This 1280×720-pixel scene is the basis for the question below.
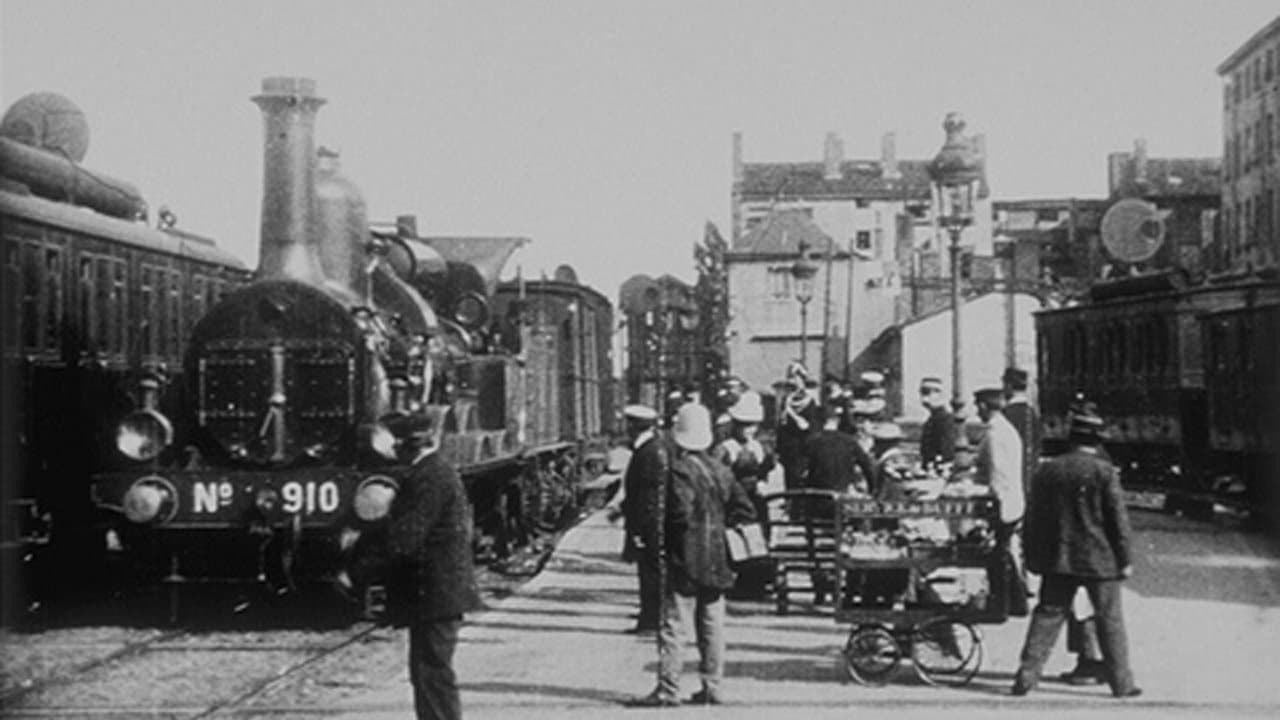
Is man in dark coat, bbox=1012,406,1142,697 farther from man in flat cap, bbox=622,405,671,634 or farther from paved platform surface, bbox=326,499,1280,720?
man in flat cap, bbox=622,405,671,634

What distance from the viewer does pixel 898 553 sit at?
11242mm

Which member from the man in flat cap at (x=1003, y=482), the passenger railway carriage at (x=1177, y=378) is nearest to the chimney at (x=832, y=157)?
the passenger railway carriage at (x=1177, y=378)

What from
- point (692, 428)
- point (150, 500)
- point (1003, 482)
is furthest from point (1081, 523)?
point (150, 500)

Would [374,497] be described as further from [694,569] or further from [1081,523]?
[1081,523]

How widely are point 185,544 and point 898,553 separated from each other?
6320 millimetres

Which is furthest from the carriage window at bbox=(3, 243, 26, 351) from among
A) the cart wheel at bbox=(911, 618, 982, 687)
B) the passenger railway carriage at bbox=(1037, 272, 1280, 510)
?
the passenger railway carriage at bbox=(1037, 272, 1280, 510)

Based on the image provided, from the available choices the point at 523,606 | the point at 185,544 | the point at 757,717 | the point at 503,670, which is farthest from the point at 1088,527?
the point at 185,544

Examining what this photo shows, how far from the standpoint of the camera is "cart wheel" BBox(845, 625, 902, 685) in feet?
35.6

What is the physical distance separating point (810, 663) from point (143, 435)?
5.80m

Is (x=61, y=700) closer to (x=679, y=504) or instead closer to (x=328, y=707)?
(x=328, y=707)

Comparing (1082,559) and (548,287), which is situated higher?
(548,287)

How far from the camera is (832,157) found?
95125mm

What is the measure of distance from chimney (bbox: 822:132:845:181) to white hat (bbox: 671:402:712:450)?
84.3m

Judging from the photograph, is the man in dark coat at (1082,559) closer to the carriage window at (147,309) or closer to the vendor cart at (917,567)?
the vendor cart at (917,567)
